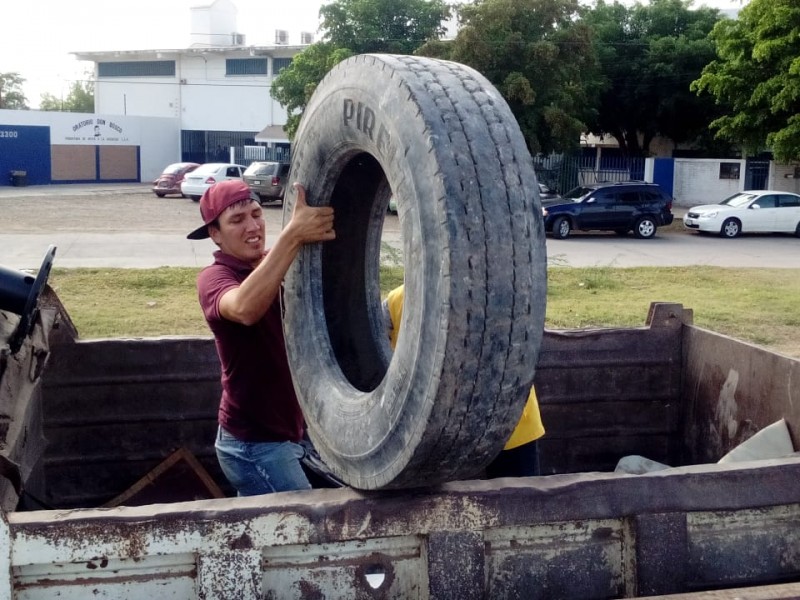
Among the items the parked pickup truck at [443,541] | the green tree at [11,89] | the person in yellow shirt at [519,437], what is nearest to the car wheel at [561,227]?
the person in yellow shirt at [519,437]

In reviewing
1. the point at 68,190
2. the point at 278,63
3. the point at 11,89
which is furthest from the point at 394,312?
the point at 11,89

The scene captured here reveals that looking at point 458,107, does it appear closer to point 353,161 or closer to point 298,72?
point 353,161

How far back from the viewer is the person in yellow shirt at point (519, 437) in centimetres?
A: 367

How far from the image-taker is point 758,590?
2279mm

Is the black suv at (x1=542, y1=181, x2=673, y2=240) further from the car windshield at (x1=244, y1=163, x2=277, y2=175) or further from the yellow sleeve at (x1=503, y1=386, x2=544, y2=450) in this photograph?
the yellow sleeve at (x1=503, y1=386, x2=544, y2=450)

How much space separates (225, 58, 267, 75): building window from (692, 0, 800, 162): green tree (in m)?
28.8

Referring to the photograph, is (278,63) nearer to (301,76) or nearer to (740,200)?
(301,76)

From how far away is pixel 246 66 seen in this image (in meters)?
50.6

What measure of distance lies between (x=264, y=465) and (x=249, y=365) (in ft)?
1.13

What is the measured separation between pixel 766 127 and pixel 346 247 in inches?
967

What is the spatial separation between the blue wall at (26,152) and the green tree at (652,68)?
2479cm

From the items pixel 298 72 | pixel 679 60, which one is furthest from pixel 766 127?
pixel 298 72

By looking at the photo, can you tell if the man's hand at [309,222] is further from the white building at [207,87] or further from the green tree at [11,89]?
the green tree at [11,89]

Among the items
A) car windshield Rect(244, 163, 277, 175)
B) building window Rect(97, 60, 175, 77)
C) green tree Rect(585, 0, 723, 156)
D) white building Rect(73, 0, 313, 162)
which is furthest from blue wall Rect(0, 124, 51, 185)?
green tree Rect(585, 0, 723, 156)
